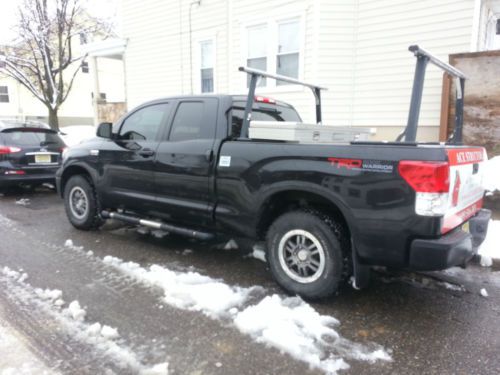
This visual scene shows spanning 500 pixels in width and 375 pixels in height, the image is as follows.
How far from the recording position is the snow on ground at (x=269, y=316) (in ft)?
8.68

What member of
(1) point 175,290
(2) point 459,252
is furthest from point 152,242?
(2) point 459,252

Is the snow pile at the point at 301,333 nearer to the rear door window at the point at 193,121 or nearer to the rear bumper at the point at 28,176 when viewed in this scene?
the rear door window at the point at 193,121

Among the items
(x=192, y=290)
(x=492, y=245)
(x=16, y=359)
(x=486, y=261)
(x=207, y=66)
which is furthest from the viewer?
(x=207, y=66)

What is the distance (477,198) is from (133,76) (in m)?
12.8

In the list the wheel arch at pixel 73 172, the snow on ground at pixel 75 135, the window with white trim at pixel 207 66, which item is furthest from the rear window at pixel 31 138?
the window with white trim at pixel 207 66

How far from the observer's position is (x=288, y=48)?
9.96 m

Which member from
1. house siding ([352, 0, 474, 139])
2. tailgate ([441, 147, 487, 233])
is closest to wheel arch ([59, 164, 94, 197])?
tailgate ([441, 147, 487, 233])

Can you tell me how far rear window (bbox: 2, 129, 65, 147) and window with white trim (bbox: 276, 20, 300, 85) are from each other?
18.7 ft

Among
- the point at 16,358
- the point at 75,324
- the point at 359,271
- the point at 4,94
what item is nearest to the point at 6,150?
the point at 75,324

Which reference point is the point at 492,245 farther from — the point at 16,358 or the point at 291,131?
the point at 16,358

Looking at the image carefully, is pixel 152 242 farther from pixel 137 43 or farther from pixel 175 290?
pixel 137 43

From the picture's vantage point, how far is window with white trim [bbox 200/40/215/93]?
38.7ft

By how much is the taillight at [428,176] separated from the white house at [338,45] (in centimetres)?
651

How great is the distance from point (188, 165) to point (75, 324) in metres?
1.86
